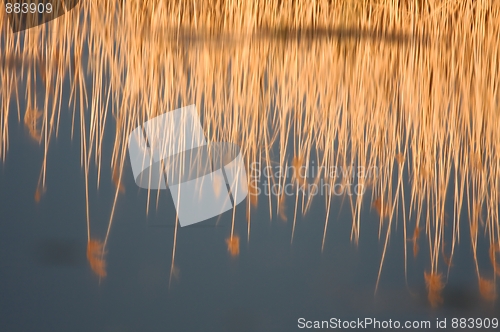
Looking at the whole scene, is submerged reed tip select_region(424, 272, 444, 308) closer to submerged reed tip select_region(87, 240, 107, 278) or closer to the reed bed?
the reed bed

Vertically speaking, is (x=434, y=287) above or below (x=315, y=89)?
below

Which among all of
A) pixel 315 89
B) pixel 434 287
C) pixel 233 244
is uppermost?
pixel 315 89

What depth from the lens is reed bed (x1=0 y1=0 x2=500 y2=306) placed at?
4.59ft

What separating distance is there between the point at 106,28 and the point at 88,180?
42cm

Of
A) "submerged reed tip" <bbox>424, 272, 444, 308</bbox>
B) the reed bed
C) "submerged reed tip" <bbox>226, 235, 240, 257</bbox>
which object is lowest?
"submerged reed tip" <bbox>424, 272, 444, 308</bbox>

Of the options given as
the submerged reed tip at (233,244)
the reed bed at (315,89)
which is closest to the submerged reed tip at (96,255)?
the reed bed at (315,89)

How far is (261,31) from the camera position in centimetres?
143

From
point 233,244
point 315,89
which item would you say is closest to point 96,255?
point 233,244

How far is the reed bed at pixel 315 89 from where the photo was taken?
4.59 feet

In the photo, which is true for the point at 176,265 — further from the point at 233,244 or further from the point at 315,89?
the point at 315,89

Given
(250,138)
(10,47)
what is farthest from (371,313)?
(10,47)

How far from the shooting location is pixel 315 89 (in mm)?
1442

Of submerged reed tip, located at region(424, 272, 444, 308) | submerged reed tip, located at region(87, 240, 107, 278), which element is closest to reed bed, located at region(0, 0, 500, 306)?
submerged reed tip, located at region(424, 272, 444, 308)

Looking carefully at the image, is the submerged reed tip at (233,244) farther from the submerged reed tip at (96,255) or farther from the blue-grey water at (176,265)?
the submerged reed tip at (96,255)
